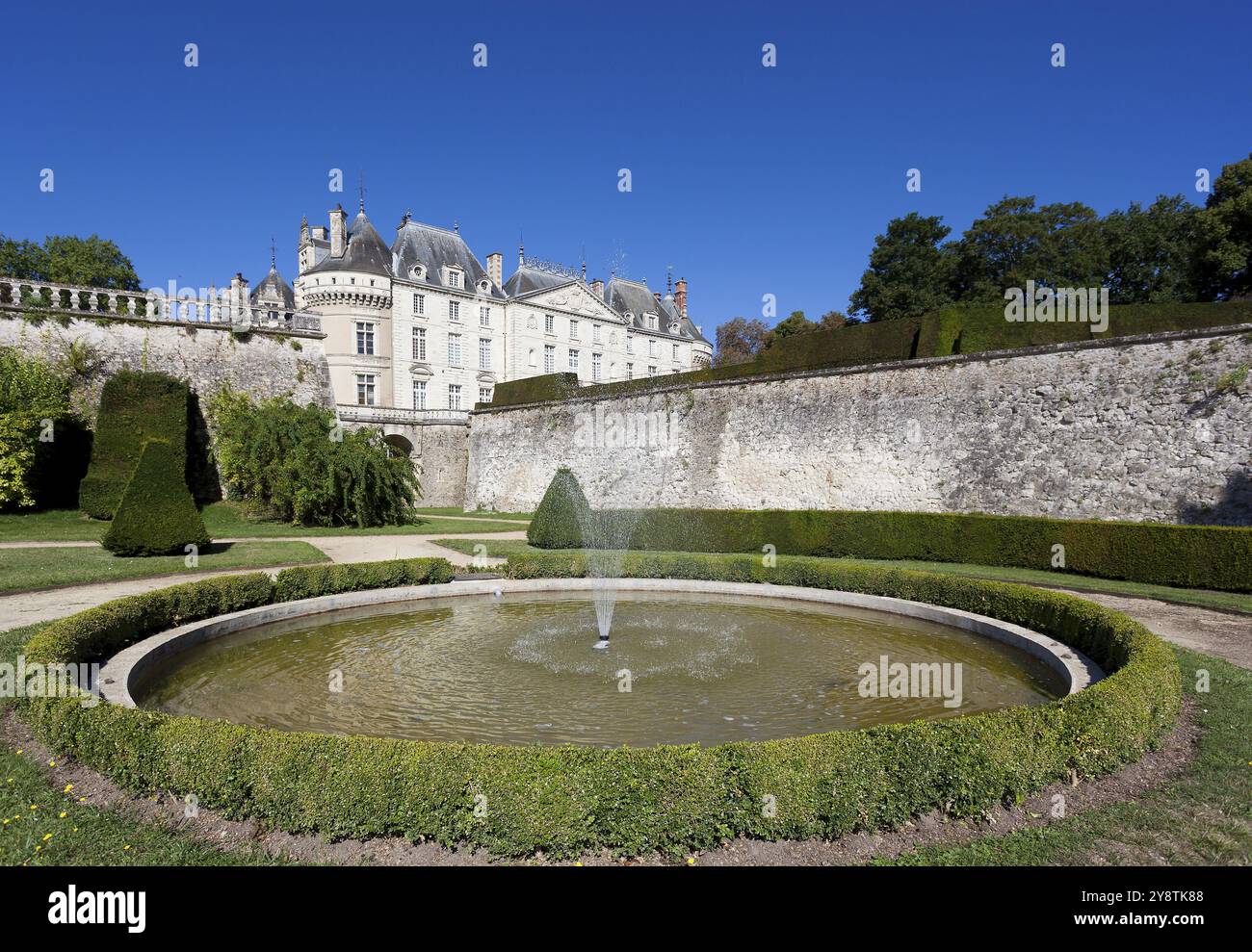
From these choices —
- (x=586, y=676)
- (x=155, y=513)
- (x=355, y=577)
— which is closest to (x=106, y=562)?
(x=155, y=513)

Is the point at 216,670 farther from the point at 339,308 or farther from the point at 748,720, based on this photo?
the point at 339,308

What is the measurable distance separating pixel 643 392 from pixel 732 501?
595 cm

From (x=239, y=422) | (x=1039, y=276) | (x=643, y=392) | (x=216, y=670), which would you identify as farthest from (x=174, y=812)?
(x=1039, y=276)

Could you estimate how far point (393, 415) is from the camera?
1368 inches

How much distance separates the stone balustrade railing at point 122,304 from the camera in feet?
84.9

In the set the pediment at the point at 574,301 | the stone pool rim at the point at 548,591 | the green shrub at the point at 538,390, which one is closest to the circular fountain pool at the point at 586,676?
the stone pool rim at the point at 548,591

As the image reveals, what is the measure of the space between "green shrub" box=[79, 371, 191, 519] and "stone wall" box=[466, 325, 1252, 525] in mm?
15716

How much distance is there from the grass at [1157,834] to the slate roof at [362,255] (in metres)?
40.1

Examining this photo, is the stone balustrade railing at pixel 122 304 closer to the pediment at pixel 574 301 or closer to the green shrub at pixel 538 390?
the green shrub at pixel 538 390

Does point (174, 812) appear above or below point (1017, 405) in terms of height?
below

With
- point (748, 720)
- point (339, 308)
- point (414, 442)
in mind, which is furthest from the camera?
point (339, 308)

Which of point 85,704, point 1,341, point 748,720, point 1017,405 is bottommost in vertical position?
point 748,720

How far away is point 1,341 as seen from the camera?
979 inches
